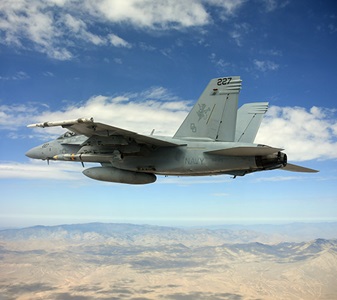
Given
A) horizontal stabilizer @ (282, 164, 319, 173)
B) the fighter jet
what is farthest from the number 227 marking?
horizontal stabilizer @ (282, 164, 319, 173)

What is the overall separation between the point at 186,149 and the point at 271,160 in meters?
3.50

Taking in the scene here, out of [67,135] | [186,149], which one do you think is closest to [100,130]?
[186,149]

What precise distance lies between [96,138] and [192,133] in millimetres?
4161

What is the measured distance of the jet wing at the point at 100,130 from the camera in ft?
43.7

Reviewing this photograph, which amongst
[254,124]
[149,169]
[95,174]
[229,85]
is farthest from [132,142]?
[254,124]

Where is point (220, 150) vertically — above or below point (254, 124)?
below

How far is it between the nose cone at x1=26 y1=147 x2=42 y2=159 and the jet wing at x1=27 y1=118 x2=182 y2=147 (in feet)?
15.5

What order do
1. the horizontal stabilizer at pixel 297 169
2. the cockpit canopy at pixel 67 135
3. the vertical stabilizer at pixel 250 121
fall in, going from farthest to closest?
1. the vertical stabilizer at pixel 250 121
2. the horizontal stabilizer at pixel 297 169
3. the cockpit canopy at pixel 67 135

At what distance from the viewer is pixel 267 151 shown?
1369 cm

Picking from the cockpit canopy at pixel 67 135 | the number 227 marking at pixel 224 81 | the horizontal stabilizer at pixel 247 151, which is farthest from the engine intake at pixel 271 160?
the cockpit canopy at pixel 67 135

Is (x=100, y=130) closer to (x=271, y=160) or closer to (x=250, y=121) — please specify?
(x=271, y=160)

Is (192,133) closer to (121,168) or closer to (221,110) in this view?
(221,110)

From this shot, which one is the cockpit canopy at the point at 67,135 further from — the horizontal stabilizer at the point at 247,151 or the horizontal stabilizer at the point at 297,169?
the horizontal stabilizer at the point at 297,169

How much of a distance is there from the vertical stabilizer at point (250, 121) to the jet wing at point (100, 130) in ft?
23.8
